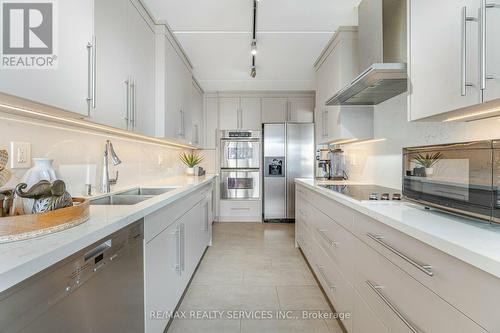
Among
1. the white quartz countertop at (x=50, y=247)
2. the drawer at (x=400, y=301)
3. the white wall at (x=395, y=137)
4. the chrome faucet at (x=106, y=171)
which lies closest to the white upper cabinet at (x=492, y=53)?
the white wall at (x=395, y=137)

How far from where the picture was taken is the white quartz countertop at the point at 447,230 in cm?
67

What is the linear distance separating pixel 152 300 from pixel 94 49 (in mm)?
1331

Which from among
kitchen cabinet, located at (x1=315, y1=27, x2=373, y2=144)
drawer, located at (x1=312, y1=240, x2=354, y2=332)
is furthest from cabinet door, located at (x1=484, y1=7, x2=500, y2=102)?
kitchen cabinet, located at (x1=315, y1=27, x2=373, y2=144)

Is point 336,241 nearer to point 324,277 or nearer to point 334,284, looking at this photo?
point 334,284

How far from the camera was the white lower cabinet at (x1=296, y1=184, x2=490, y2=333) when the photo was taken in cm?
71

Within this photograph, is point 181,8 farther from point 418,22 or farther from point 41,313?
point 41,313

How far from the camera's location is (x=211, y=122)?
16.0 feet

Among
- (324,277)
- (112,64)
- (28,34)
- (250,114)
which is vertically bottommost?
(324,277)

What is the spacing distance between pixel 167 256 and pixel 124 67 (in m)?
1.27

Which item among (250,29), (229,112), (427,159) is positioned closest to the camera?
(427,159)

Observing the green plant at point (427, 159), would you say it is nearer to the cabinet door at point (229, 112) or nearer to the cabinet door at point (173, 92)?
the cabinet door at point (173, 92)

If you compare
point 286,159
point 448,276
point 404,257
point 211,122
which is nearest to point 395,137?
point 404,257

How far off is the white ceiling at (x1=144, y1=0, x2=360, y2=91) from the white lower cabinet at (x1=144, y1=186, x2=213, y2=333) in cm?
167

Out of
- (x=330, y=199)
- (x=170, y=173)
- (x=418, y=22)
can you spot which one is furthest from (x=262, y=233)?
(x=418, y=22)
